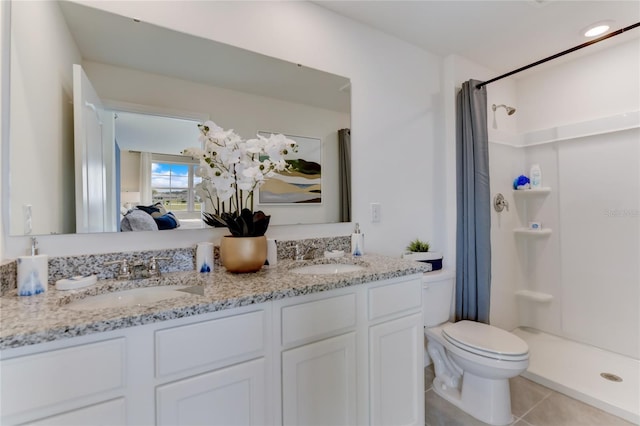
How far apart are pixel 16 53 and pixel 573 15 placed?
280cm

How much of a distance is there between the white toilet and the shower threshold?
1.76ft

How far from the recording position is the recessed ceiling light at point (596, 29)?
1985 millimetres

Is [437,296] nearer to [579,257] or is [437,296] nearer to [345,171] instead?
[345,171]

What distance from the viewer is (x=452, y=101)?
7.48 feet

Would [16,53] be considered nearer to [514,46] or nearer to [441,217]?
[441,217]

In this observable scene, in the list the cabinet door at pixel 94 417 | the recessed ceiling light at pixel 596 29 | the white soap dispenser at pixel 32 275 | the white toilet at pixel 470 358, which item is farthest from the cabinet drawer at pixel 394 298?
the recessed ceiling light at pixel 596 29

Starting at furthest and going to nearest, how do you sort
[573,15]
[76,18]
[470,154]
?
[470,154]
[573,15]
[76,18]

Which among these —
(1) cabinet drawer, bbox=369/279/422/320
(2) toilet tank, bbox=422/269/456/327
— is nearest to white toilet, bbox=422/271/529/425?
(2) toilet tank, bbox=422/269/456/327

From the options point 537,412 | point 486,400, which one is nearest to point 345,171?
point 486,400

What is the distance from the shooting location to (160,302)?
0.90 m

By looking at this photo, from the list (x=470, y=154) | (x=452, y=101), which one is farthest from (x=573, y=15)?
(x=470, y=154)

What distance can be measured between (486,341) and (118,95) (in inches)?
85.7

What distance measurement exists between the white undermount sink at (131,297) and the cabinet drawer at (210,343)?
17cm

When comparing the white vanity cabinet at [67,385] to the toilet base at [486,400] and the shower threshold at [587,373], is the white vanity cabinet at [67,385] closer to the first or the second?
the toilet base at [486,400]
